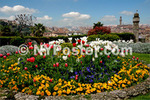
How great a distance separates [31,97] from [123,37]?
16.9 metres

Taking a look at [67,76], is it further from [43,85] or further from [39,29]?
[39,29]

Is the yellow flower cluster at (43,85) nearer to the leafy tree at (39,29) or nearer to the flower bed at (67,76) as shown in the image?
the flower bed at (67,76)

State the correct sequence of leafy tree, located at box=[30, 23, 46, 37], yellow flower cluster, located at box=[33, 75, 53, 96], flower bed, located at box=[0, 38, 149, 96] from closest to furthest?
yellow flower cluster, located at box=[33, 75, 53, 96], flower bed, located at box=[0, 38, 149, 96], leafy tree, located at box=[30, 23, 46, 37]

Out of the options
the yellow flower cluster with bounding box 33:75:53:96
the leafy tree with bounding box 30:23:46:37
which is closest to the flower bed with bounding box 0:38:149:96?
the yellow flower cluster with bounding box 33:75:53:96

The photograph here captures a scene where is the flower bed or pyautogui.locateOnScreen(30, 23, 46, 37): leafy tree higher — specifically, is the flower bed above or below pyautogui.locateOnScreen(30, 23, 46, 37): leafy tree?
below

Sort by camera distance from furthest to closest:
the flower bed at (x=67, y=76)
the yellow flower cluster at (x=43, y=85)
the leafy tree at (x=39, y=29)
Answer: the leafy tree at (x=39, y=29)
the flower bed at (x=67, y=76)
the yellow flower cluster at (x=43, y=85)

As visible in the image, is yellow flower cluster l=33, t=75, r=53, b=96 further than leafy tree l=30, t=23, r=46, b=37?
No

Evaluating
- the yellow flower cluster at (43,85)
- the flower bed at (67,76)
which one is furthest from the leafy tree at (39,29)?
the yellow flower cluster at (43,85)

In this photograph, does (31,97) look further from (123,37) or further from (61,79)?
(123,37)

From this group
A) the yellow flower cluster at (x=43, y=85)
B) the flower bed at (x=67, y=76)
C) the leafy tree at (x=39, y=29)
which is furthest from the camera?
the leafy tree at (x=39, y=29)

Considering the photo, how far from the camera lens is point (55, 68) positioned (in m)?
4.05

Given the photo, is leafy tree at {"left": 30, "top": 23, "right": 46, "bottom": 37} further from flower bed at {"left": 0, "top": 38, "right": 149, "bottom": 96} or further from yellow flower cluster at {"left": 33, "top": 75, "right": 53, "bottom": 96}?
yellow flower cluster at {"left": 33, "top": 75, "right": 53, "bottom": 96}

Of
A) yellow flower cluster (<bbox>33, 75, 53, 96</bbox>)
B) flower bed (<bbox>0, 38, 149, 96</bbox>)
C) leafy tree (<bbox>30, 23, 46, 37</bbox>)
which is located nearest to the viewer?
yellow flower cluster (<bbox>33, 75, 53, 96</bbox>)

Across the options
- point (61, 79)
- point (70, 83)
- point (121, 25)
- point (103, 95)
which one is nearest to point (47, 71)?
point (61, 79)
